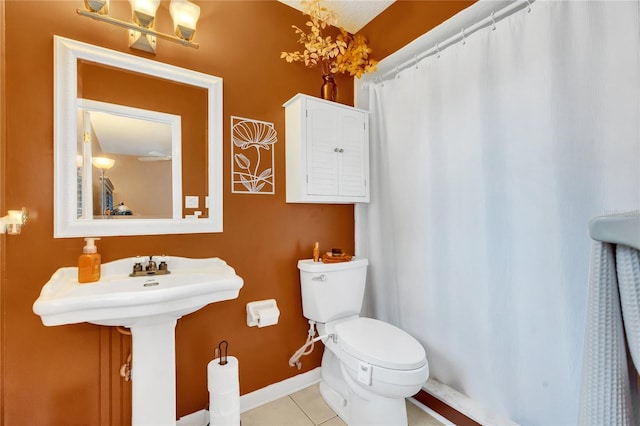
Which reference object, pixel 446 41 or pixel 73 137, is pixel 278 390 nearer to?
pixel 73 137

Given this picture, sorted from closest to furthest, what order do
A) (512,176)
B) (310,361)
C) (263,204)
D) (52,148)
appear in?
(52,148)
(512,176)
(263,204)
(310,361)

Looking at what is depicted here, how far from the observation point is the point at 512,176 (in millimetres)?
1249

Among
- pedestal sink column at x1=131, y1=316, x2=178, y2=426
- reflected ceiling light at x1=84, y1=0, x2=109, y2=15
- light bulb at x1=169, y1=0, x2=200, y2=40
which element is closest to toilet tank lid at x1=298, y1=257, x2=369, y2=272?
pedestal sink column at x1=131, y1=316, x2=178, y2=426

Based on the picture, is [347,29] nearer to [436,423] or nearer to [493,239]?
[493,239]

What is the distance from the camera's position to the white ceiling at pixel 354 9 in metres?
1.73

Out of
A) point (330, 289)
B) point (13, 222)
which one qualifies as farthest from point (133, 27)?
point (330, 289)

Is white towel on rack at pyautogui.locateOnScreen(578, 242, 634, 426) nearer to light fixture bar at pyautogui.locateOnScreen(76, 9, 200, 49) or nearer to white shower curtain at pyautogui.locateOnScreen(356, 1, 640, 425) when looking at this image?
white shower curtain at pyautogui.locateOnScreen(356, 1, 640, 425)

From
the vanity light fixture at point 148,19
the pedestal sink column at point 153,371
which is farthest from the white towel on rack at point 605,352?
the vanity light fixture at point 148,19

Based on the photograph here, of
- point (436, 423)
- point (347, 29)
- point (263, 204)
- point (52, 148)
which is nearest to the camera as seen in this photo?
point (52, 148)

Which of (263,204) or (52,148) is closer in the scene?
(52,148)

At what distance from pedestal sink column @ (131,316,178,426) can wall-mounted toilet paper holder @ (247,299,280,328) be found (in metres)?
0.46

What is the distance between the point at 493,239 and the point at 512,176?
12.0 inches

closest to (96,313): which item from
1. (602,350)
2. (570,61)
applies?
(602,350)

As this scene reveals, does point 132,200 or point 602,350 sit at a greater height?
point 132,200
